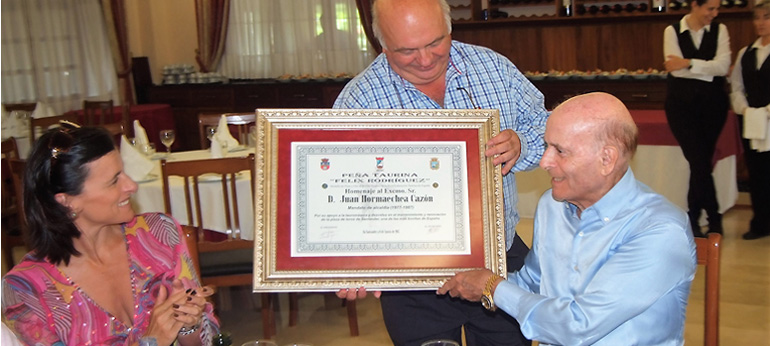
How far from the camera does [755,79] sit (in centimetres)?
542

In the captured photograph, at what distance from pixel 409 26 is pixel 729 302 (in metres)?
3.23

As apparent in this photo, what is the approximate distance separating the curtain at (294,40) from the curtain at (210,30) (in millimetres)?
130

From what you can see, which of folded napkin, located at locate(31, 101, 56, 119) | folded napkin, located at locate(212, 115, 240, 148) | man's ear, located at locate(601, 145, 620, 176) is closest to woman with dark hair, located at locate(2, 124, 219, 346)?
man's ear, located at locate(601, 145, 620, 176)

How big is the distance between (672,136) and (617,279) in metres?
4.60

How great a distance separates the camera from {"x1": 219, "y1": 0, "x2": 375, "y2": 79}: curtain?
382 inches

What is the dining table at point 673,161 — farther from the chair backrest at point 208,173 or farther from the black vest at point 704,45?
the chair backrest at point 208,173

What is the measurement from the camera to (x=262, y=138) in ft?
6.79

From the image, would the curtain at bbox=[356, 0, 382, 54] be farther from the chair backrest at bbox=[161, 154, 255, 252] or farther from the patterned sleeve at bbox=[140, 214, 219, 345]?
the patterned sleeve at bbox=[140, 214, 219, 345]

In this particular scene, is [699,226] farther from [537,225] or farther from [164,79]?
[164,79]

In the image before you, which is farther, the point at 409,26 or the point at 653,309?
the point at 409,26

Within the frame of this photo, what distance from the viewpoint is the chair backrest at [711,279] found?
2.09 meters

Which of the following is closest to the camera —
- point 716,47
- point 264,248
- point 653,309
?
point 653,309

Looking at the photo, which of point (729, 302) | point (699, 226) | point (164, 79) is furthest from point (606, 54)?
point (164, 79)

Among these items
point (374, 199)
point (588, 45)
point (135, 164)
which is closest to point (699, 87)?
point (588, 45)
